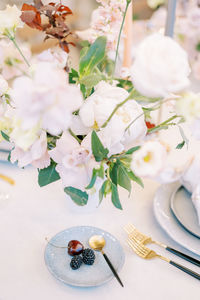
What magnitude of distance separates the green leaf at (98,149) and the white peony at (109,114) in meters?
0.02

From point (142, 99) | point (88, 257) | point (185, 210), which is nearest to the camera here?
point (142, 99)

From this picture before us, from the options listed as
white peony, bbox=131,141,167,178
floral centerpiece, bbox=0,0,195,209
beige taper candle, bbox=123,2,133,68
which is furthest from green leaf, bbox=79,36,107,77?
beige taper candle, bbox=123,2,133,68

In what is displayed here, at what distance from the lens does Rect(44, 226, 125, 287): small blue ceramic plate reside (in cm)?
58

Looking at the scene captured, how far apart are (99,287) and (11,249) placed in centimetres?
20

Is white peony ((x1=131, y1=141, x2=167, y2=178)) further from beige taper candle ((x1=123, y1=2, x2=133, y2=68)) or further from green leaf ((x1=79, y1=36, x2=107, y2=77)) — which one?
beige taper candle ((x1=123, y1=2, x2=133, y2=68))

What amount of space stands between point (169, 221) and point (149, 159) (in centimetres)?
35

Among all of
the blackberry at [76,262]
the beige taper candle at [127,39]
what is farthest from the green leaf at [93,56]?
the beige taper candle at [127,39]

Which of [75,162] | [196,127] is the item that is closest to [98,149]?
[75,162]

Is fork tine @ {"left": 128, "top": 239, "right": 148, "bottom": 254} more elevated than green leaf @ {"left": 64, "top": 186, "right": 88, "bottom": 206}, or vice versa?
green leaf @ {"left": 64, "top": 186, "right": 88, "bottom": 206}

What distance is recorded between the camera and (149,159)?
39 cm

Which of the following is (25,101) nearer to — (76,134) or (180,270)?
(76,134)

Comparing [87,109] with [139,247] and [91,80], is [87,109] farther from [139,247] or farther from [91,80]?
[139,247]

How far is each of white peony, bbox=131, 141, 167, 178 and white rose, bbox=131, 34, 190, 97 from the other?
63 mm

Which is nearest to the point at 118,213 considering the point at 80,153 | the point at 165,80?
the point at 80,153
